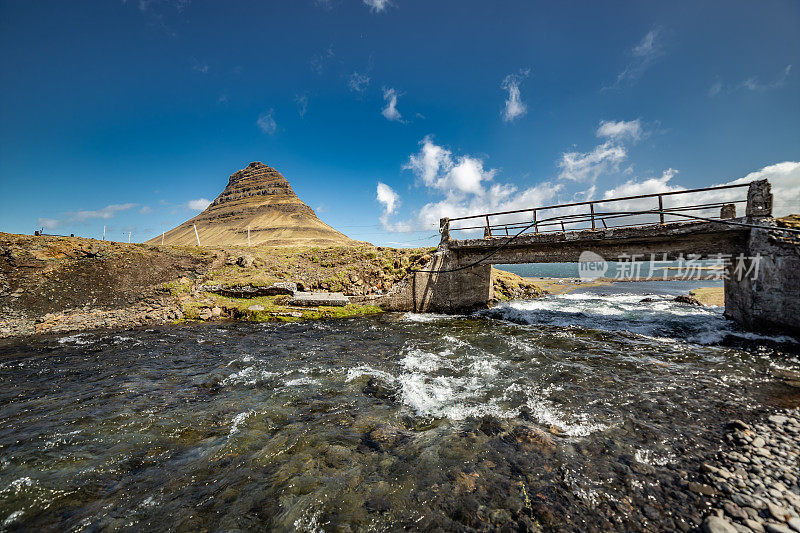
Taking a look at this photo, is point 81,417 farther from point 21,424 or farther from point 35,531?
point 35,531

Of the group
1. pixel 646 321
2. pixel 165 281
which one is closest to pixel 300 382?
pixel 165 281

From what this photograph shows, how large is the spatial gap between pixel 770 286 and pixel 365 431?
58.1 feet

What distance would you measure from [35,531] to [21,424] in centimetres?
434

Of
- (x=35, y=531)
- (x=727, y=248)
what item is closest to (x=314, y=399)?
(x=35, y=531)

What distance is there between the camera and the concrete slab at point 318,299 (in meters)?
18.5

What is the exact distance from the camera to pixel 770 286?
11.7 m

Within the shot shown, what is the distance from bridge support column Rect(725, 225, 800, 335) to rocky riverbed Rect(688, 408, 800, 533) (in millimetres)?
9154

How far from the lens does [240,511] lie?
396cm

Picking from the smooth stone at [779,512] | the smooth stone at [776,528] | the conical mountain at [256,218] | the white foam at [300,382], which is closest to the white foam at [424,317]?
the white foam at [300,382]

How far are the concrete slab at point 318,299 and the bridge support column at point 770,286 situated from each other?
67.9ft

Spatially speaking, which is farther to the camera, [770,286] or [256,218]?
[256,218]

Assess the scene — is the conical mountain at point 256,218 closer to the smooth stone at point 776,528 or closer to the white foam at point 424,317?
the white foam at point 424,317

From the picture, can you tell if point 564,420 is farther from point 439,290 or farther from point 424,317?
point 439,290

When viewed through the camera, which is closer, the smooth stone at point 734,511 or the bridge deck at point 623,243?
the smooth stone at point 734,511
